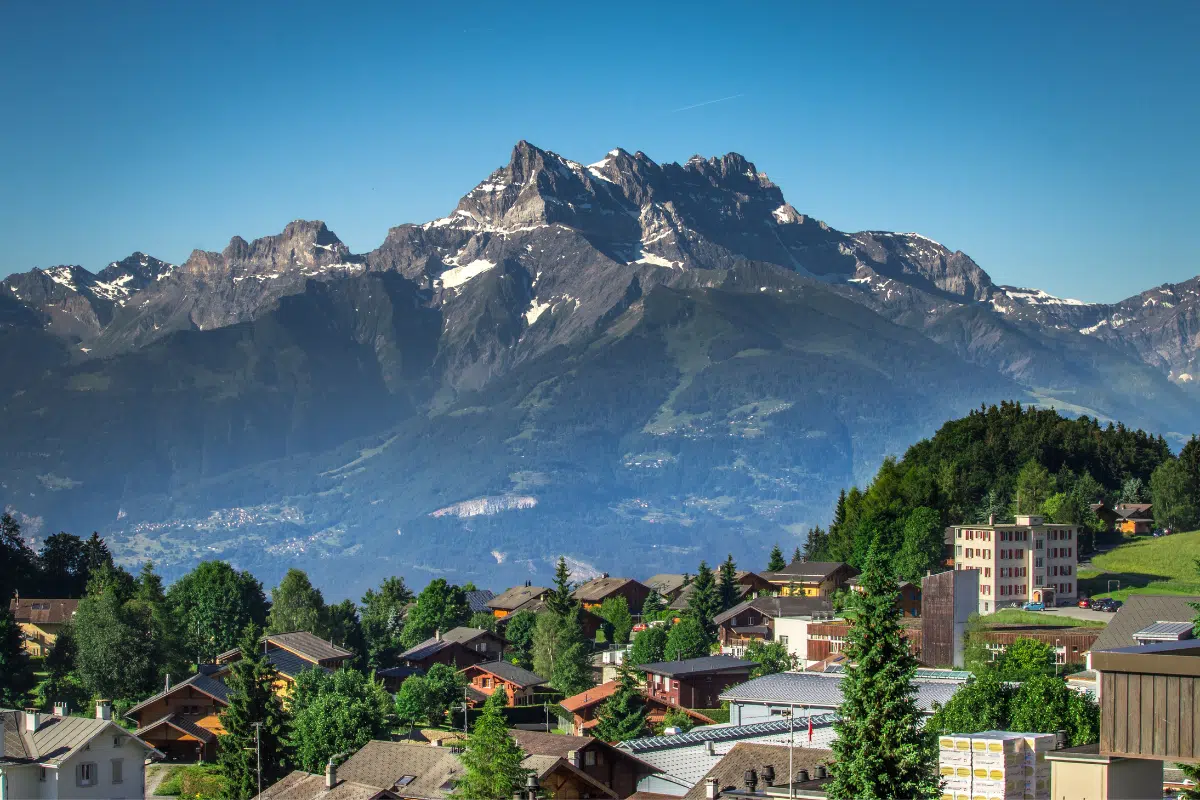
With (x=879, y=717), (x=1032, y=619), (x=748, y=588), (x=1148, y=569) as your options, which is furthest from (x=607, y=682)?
(x=879, y=717)

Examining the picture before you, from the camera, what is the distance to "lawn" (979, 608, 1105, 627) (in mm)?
96312

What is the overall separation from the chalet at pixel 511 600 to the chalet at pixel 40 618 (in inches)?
1615

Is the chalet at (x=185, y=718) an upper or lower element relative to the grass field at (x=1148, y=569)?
lower

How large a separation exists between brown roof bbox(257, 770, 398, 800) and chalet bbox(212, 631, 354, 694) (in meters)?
33.1

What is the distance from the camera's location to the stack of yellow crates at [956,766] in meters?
39.2

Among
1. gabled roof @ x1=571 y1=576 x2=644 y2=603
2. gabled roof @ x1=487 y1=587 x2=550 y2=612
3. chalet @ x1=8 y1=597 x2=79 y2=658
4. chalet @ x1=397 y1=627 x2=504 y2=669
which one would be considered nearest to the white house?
chalet @ x1=397 y1=627 x2=504 y2=669

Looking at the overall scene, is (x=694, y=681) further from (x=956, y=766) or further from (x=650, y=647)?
(x=956, y=766)

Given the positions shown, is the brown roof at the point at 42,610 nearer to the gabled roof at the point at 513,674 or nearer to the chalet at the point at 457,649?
the chalet at the point at 457,649

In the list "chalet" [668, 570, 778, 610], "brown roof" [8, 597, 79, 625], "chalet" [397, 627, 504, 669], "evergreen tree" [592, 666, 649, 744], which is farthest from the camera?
"chalet" [668, 570, 778, 610]

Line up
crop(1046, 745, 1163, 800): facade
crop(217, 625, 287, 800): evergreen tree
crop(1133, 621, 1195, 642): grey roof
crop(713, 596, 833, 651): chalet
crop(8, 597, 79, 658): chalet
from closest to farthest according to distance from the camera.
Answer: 1. crop(1046, 745, 1163, 800): facade
2. crop(217, 625, 287, 800): evergreen tree
3. crop(1133, 621, 1195, 642): grey roof
4. crop(713, 596, 833, 651): chalet
5. crop(8, 597, 79, 658): chalet

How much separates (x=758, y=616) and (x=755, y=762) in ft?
232

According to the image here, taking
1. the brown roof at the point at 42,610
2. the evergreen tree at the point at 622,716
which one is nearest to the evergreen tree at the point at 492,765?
the evergreen tree at the point at 622,716

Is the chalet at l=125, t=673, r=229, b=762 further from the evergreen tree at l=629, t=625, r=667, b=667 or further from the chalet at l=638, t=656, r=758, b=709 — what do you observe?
the evergreen tree at l=629, t=625, r=667, b=667

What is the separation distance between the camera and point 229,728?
219 feet
